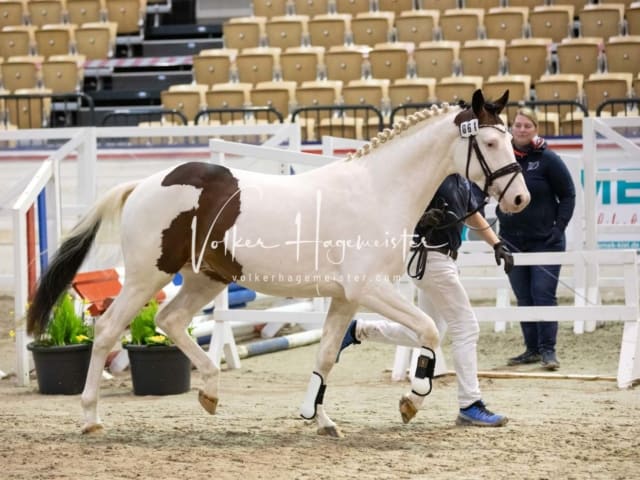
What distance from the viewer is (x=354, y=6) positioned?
15898mm

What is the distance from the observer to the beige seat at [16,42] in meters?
16.3

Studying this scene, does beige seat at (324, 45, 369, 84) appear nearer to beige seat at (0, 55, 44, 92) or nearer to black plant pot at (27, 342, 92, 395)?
beige seat at (0, 55, 44, 92)

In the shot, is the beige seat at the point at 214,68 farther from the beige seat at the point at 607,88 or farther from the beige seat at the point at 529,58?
the beige seat at the point at 607,88

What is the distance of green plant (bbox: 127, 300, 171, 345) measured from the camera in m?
7.19

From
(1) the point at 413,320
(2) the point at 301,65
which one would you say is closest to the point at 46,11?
(2) the point at 301,65

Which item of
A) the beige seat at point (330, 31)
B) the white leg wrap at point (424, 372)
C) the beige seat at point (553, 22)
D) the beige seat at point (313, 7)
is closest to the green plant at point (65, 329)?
the white leg wrap at point (424, 372)

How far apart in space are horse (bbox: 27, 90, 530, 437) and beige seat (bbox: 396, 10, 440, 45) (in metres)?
9.37

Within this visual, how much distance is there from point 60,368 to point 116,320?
5.10ft

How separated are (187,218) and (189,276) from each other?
1.34 ft

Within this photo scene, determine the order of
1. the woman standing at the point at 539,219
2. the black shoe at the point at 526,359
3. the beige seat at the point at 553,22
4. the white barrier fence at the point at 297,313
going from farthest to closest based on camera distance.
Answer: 1. the beige seat at the point at 553,22
2. the black shoe at the point at 526,359
3. the woman standing at the point at 539,219
4. the white barrier fence at the point at 297,313

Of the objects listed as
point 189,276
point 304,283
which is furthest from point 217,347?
point 304,283

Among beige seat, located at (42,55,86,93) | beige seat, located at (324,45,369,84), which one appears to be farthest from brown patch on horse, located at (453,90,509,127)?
beige seat, located at (42,55,86,93)

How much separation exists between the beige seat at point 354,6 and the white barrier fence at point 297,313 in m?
6.49

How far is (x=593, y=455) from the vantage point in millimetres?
4969
